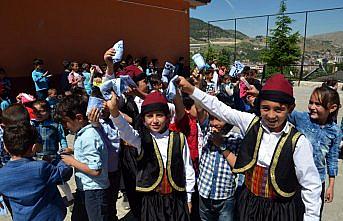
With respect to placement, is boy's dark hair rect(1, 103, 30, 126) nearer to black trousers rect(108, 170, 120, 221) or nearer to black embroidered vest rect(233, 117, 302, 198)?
black trousers rect(108, 170, 120, 221)

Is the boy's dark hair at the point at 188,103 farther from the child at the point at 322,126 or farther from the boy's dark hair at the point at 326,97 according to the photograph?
the boy's dark hair at the point at 326,97

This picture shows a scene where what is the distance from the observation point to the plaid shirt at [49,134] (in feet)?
10.4

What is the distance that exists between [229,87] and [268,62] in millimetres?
10442

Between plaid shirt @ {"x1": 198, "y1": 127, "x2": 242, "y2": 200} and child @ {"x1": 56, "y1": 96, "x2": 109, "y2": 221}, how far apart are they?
2.62 ft

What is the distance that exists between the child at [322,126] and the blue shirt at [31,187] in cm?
189

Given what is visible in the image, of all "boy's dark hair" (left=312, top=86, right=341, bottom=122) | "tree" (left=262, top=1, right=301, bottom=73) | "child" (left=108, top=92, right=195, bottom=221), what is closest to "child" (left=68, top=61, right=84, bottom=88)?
"child" (left=108, top=92, right=195, bottom=221)

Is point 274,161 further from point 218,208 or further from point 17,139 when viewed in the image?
point 17,139

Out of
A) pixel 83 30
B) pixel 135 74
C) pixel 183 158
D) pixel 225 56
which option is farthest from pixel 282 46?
pixel 183 158

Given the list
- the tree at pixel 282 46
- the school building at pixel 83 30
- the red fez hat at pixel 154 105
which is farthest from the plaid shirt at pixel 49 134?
the tree at pixel 282 46

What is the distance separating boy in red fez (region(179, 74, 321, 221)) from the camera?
176cm

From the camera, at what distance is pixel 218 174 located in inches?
90.0

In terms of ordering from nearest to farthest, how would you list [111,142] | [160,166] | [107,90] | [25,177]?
[25,177], [107,90], [160,166], [111,142]

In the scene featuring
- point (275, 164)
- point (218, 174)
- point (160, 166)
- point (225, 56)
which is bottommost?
point (218, 174)

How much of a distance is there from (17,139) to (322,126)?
2238 mm
